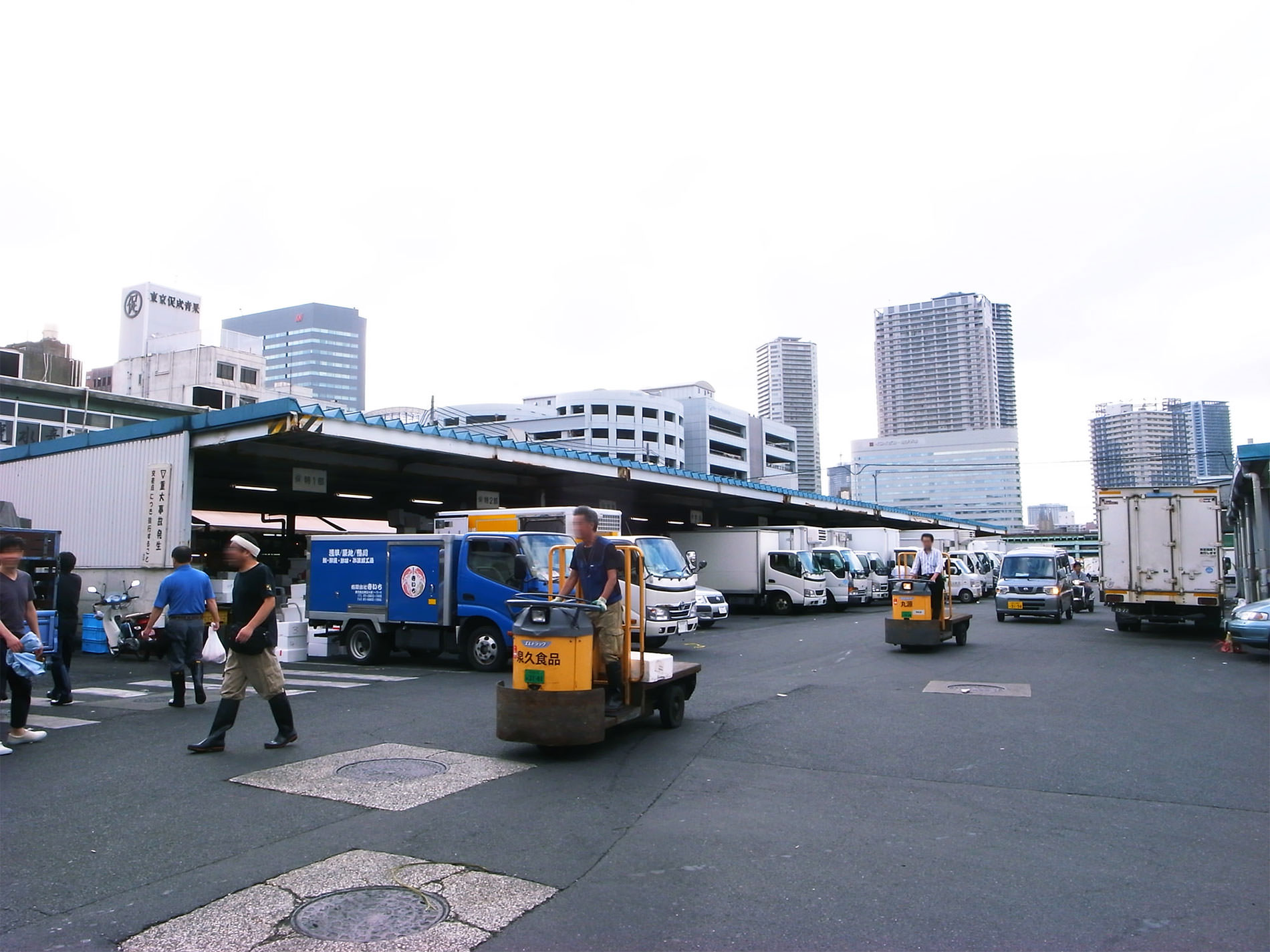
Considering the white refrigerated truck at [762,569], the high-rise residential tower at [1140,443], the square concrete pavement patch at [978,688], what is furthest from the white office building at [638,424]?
the square concrete pavement patch at [978,688]

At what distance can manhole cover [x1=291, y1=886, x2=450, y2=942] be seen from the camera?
13.5 ft

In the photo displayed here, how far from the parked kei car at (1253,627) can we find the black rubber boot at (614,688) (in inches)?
495

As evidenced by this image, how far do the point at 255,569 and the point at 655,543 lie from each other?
526 inches

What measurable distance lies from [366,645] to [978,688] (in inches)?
399

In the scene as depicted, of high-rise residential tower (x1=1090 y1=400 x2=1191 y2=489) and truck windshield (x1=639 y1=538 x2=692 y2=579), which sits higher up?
high-rise residential tower (x1=1090 y1=400 x2=1191 y2=489)

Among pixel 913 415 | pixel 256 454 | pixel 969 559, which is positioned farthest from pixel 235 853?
pixel 913 415

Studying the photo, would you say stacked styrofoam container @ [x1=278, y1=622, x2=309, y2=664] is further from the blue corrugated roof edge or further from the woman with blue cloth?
the woman with blue cloth

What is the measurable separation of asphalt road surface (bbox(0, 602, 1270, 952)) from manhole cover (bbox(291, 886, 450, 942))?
0.50ft

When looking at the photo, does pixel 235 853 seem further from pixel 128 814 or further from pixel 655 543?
pixel 655 543

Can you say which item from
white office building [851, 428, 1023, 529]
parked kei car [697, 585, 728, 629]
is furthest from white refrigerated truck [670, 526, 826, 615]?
white office building [851, 428, 1023, 529]

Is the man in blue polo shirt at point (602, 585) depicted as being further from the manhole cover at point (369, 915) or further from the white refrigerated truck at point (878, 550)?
the white refrigerated truck at point (878, 550)

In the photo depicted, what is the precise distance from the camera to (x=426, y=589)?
49.1 ft

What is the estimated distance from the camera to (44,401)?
156 feet

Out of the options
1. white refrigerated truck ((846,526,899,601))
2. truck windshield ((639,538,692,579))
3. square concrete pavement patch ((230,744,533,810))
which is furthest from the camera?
white refrigerated truck ((846,526,899,601))
